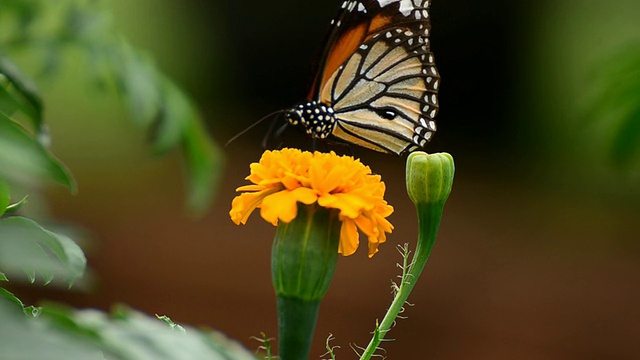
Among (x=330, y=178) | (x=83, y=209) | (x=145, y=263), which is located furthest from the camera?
(x=83, y=209)

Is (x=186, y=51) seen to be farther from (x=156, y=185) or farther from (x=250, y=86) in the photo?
(x=156, y=185)

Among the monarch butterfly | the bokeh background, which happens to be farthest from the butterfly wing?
the bokeh background

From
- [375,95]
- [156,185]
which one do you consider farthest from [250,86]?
[375,95]

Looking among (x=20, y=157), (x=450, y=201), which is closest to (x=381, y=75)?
(x=20, y=157)

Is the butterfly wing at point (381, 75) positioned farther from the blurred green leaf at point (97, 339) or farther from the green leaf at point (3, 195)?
the blurred green leaf at point (97, 339)

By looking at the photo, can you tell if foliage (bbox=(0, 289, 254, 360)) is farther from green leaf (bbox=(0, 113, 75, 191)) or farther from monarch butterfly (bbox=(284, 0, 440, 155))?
monarch butterfly (bbox=(284, 0, 440, 155))

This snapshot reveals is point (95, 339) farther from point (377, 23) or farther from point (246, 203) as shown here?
point (377, 23)

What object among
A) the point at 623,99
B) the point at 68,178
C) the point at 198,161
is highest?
the point at 198,161
